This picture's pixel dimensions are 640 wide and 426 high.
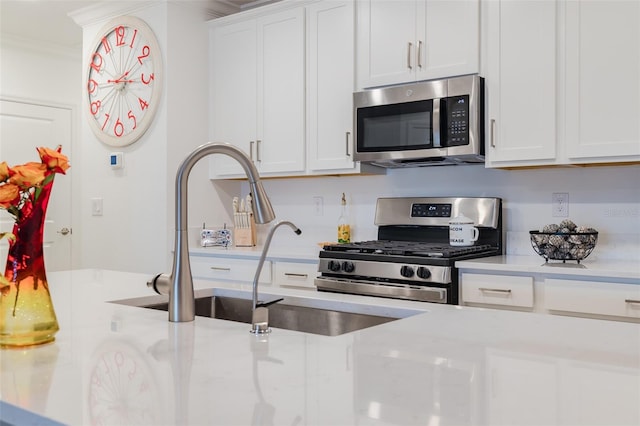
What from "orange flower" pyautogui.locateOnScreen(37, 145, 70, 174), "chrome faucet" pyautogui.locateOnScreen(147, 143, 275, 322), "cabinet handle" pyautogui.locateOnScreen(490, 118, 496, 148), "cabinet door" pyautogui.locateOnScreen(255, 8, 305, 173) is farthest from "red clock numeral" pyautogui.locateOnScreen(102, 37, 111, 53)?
"orange flower" pyautogui.locateOnScreen(37, 145, 70, 174)

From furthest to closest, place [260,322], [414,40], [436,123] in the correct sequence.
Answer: [414,40] < [436,123] < [260,322]

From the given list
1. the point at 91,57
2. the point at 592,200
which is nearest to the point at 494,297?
the point at 592,200

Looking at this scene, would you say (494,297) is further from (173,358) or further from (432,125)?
(173,358)

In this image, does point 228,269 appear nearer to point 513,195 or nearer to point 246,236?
point 246,236

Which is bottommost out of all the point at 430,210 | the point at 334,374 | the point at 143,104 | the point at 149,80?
the point at 334,374

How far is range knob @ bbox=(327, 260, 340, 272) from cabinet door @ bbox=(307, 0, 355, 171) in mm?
641

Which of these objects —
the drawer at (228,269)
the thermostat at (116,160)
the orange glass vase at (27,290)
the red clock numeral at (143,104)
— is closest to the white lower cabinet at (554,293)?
the drawer at (228,269)

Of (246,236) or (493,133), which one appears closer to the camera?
(493,133)

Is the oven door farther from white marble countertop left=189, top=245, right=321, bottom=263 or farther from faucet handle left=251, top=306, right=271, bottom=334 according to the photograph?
faucet handle left=251, top=306, right=271, bottom=334

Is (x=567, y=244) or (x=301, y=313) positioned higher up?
(x=567, y=244)

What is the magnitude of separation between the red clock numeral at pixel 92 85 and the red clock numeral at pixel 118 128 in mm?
348

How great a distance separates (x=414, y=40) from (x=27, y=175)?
100 inches

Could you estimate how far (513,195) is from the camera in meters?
3.41

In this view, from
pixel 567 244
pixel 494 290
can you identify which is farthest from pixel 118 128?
pixel 567 244
